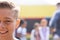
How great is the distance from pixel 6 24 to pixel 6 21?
0.02 meters

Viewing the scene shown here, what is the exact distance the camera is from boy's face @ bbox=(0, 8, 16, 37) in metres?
1.17

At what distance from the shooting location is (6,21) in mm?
1172

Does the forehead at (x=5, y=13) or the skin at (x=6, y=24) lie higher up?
the forehead at (x=5, y=13)

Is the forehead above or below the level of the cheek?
above

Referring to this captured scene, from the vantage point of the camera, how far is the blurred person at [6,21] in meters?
1.17

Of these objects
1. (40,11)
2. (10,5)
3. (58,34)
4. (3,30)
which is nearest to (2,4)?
(10,5)

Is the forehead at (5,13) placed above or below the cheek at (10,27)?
above

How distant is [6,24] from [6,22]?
0.04ft

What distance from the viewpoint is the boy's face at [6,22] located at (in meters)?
1.17

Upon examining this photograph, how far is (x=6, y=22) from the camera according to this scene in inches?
46.1

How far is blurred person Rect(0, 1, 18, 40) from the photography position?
1167 mm

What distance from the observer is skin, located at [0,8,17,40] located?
117 cm

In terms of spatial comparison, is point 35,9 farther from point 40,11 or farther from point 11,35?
point 11,35

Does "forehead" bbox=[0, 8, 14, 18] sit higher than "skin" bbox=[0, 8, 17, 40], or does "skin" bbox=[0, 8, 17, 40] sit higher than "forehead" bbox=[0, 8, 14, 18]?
"forehead" bbox=[0, 8, 14, 18]
